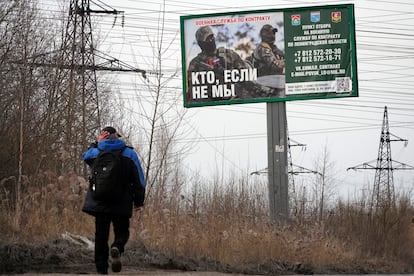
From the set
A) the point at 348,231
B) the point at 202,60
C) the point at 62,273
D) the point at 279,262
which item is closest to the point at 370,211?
the point at 348,231

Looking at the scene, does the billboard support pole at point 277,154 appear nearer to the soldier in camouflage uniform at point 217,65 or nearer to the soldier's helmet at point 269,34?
the soldier in camouflage uniform at point 217,65

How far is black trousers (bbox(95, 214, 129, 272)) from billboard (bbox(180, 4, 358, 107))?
33.3 feet

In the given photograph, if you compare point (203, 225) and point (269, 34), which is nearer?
point (203, 225)

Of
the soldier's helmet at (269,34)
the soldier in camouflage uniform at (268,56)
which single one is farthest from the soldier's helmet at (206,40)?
the soldier's helmet at (269,34)

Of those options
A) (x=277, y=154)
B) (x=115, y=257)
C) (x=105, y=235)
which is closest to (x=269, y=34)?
(x=277, y=154)

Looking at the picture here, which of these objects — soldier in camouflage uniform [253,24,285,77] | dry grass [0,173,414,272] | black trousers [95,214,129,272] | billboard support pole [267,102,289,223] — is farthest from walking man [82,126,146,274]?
soldier in camouflage uniform [253,24,285,77]

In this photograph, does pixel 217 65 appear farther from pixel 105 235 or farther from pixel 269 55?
pixel 105 235

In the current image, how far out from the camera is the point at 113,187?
8789mm

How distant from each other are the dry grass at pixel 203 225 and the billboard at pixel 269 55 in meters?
2.96

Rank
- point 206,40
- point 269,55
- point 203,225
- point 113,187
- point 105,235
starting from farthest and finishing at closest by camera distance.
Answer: point 206,40 → point 269,55 → point 203,225 → point 105,235 → point 113,187

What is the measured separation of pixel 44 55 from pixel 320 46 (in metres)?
7.24

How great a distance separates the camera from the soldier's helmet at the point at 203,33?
63.8 feet

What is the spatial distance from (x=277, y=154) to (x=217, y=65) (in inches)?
115

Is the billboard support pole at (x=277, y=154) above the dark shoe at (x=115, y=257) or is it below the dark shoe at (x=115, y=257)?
above
